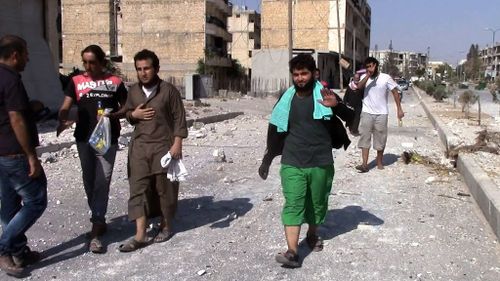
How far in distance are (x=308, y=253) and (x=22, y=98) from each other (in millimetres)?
2577

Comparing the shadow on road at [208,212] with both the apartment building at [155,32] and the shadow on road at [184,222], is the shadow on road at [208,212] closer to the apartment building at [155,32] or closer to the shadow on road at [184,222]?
the shadow on road at [184,222]

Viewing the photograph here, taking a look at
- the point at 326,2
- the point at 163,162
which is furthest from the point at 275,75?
the point at 163,162

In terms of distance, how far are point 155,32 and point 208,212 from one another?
5099 cm

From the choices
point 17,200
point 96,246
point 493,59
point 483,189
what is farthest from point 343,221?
point 493,59

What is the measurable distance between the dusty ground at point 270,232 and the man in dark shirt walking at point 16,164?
237 mm

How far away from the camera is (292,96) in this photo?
15.4ft

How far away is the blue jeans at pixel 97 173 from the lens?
16.6ft

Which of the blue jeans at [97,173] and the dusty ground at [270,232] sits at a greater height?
the blue jeans at [97,173]

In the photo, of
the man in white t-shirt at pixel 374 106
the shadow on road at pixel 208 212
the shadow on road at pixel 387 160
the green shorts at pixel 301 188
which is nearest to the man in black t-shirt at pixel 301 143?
the green shorts at pixel 301 188

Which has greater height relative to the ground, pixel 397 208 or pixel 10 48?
pixel 10 48

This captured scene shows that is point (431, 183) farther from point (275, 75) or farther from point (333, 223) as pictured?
point (275, 75)

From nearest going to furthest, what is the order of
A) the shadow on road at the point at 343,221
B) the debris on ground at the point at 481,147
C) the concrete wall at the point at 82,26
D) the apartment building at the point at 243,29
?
the shadow on road at the point at 343,221 < the debris on ground at the point at 481,147 < the concrete wall at the point at 82,26 < the apartment building at the point at 243,29

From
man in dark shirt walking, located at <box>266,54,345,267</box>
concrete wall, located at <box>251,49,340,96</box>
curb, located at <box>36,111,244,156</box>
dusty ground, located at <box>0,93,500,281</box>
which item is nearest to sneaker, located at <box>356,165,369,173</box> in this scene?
dusty ground, located at <box>0,93,500,281</box>

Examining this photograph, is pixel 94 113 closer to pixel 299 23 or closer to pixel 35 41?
pixel 35 41
